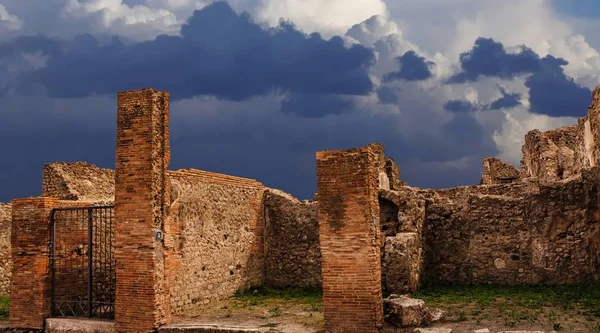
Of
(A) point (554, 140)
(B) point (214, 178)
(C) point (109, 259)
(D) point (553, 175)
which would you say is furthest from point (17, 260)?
(A) point (554, 140)

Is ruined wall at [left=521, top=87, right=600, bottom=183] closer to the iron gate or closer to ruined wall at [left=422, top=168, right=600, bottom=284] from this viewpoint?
ruined wall at [left=422, top=168, right=600, bottom=284]

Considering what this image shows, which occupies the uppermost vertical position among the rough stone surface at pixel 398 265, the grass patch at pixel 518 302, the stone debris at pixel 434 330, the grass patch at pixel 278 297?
the rough stone surface at pixel 398 265

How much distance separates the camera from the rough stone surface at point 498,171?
30188 mm

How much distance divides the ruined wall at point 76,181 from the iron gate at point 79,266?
4.32m

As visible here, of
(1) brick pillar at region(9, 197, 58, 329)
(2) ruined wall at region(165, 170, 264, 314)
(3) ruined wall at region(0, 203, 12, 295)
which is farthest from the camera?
(3) ruined wall at region(0, 203, 12, 295)

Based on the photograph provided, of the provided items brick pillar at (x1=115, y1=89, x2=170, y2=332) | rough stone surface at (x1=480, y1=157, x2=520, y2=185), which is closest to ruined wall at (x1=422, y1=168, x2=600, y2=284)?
brick pillar at (x1=115, y1=89, x2=170, y2=332)

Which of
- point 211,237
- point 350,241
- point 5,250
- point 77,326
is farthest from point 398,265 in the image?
point 5,250

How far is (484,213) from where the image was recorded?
15141 mm

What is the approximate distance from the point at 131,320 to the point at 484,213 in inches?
360

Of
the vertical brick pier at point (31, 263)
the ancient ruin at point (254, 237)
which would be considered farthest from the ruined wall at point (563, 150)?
the vertical brick pier at point (31, 263)

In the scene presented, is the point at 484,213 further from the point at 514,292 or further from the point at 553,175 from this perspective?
the point at 553,175

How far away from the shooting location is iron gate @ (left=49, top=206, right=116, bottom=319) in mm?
12570

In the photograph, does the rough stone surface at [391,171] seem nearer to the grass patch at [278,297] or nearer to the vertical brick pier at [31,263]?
the grass patch at [278,297]

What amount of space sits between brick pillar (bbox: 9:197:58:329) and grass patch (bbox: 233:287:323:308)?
4295mm
